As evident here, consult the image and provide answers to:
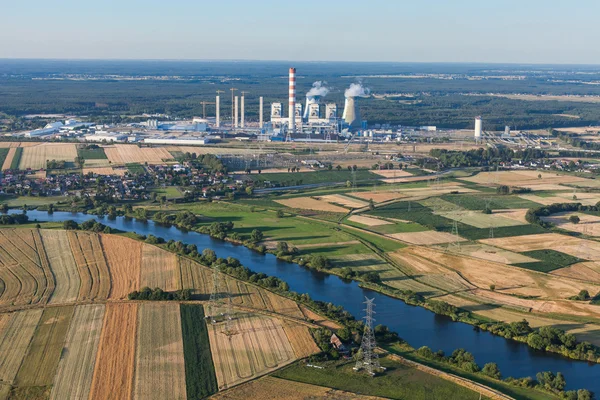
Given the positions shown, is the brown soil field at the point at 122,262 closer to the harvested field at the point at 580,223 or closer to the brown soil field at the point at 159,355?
the brown soil field at the point at 159,355

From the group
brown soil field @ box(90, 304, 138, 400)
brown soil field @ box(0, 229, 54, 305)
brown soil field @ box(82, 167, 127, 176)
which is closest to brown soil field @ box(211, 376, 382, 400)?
brown soil field @ box(90, 304, 138, 400)

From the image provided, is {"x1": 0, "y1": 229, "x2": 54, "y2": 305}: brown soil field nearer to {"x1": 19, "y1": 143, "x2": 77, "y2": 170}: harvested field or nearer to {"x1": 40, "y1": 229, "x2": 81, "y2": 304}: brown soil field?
{"x1": 40, "y1": 229, "x2": 81, "y2": 304}: brown soil field

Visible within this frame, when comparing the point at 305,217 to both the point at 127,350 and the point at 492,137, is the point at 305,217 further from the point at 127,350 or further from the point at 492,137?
the point at 492,137

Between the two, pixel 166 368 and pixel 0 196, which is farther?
pixel 0 196

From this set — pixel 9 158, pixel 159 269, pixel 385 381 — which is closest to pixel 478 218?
pixel 159 269

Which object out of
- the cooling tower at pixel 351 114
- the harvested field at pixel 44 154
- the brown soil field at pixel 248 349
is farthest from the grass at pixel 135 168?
the brown soil field at pixel 248 349

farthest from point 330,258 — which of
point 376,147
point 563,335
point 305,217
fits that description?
point 376,147

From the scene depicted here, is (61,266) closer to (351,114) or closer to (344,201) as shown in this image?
(344,201)
